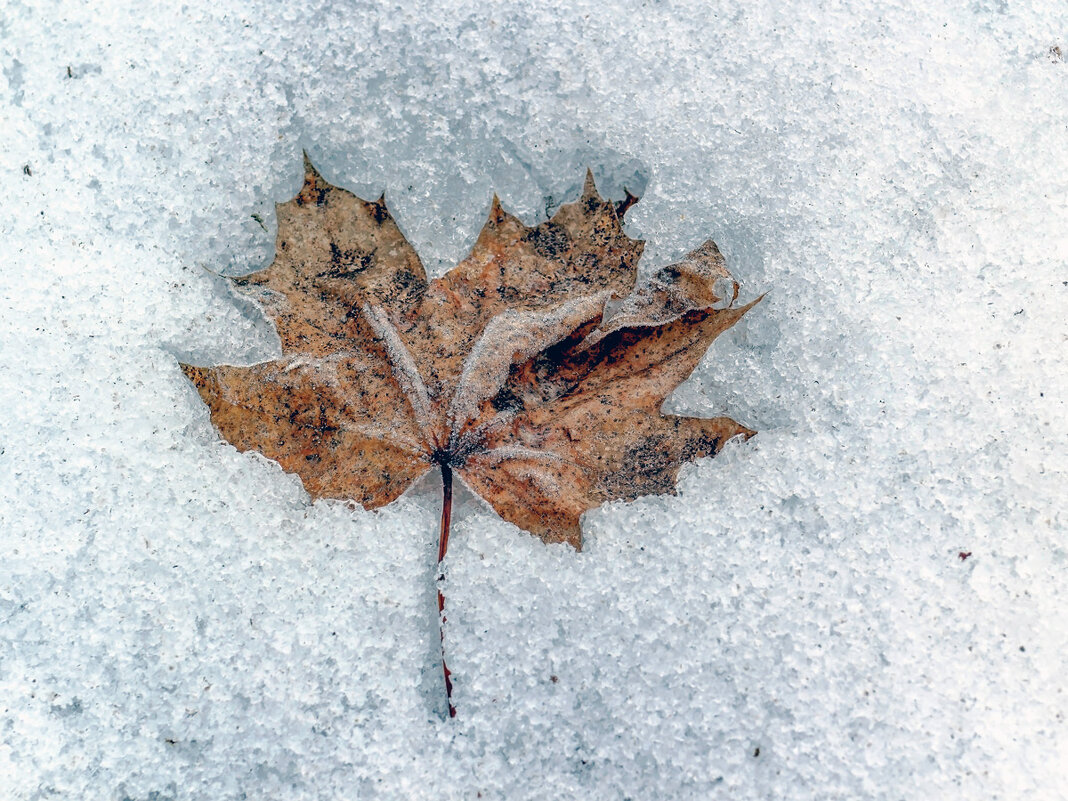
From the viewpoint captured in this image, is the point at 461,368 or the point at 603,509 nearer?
the point at 461,368

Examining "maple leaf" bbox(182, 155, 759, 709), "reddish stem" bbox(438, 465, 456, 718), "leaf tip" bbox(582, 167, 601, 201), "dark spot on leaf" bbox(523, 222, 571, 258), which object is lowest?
"reddish stem" bbox(438, 465, 456, 718)

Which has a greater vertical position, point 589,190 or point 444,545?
point 589,190

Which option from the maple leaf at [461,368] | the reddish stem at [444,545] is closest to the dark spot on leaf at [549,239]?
the maple leaf at [461,368]

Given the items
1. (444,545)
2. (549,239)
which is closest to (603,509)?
(444,545)

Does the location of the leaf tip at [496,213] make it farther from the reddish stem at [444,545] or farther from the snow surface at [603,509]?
the reddish stem at [444,545]

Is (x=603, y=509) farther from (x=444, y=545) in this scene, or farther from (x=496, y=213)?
(x=496, y=213)

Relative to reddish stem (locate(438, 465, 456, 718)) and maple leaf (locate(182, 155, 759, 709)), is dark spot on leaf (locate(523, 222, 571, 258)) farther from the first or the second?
reddish stem (locate(438, 465, 456, 718))

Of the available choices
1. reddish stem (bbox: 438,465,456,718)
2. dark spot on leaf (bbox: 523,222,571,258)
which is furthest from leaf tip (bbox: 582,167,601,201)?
reddish stem (bbox: 438,465,456,718)
